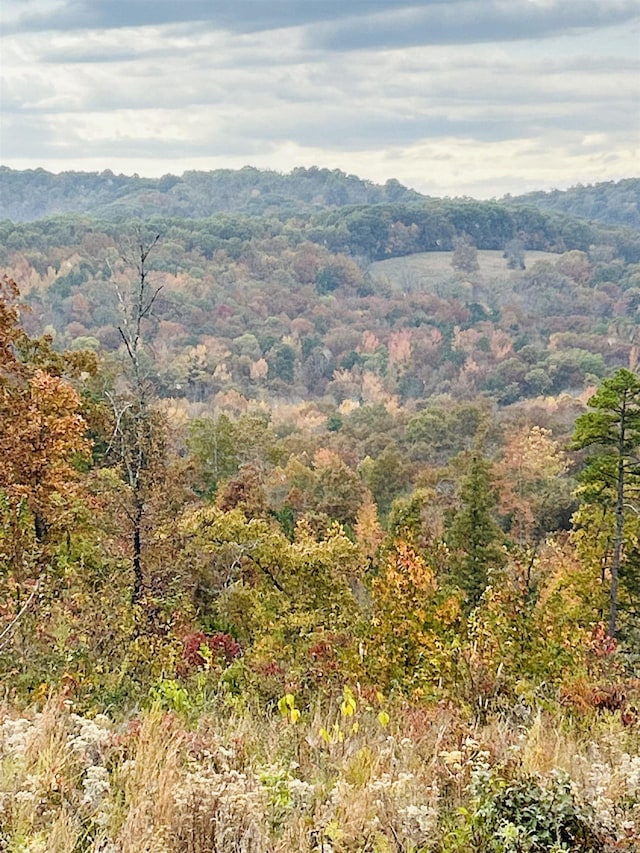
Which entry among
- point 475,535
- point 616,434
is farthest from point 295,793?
point 475,535

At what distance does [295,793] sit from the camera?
3.32 meters

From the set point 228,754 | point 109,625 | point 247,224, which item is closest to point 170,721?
point 228,754

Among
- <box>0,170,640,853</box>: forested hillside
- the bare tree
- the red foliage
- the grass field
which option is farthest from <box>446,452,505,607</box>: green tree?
the grass field

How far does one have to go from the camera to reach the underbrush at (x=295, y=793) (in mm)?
3098

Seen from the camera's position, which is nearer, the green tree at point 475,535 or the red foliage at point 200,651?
the red foliage at point 200,651

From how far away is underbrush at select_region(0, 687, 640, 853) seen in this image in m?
3.10

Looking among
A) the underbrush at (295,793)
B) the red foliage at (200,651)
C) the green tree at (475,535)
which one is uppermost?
the underbrush at (295,793)

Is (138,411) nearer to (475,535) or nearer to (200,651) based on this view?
(200,651)

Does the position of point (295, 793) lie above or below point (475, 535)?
above

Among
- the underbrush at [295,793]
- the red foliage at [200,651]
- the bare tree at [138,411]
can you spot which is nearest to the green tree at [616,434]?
the red foliage at [200,651]

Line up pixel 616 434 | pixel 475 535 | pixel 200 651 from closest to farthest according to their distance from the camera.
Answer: pixel 200 651 → pixel 616 434 → pixel 475 535

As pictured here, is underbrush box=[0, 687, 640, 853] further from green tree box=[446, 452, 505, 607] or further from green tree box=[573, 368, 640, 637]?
green tree box=[446, 452, 505, 607]

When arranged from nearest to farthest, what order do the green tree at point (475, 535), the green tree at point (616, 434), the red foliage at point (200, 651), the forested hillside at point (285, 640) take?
1. the forested hillside at point (285, 640)
2. the red foliage at point (200, 651)
3. the green tree at point (616, 434)
4. the green tree at point (475, 535)

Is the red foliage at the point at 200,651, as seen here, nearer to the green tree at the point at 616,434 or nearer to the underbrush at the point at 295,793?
the underbrush at the point at 295,793
